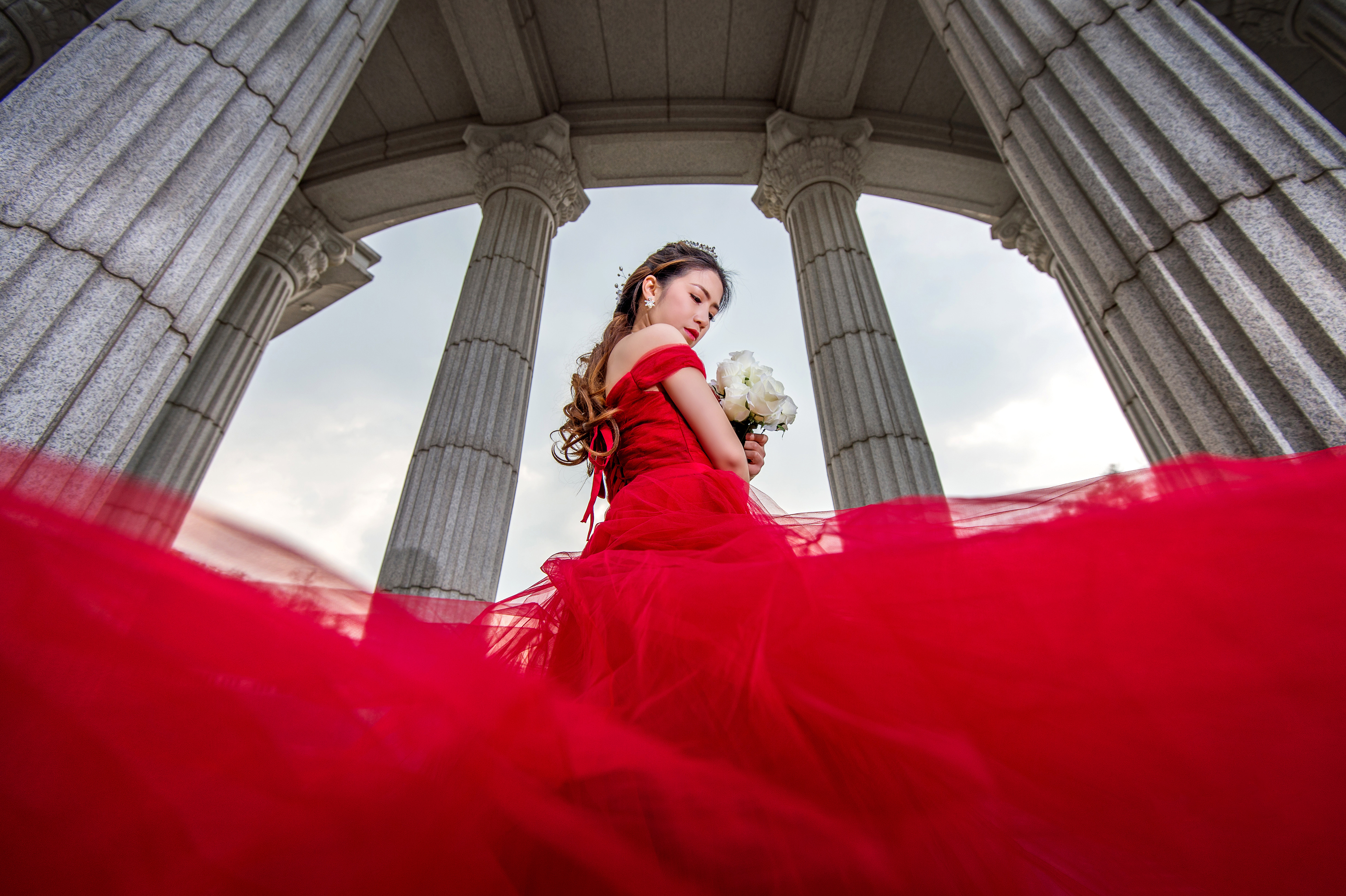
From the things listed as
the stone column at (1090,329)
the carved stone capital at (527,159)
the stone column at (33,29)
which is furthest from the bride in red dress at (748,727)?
the stone column at (33,29)

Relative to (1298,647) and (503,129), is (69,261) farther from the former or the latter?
(503,129)

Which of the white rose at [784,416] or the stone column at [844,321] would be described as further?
the stone column at [844,321]

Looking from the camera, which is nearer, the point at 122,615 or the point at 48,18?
the point at 122,615

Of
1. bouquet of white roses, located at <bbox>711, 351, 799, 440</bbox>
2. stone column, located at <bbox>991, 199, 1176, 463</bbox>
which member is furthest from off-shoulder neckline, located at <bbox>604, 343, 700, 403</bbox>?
stone column, located at <bbox>991, 199, 1176, 463</bbox>

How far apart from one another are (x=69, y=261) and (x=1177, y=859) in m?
3.15

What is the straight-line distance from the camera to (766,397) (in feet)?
6.79

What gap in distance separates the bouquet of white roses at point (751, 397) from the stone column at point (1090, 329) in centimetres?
163

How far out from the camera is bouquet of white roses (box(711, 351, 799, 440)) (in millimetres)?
2072

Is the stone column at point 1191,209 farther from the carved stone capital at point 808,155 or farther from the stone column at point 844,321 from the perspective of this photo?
the carved stone capital at point 808,155

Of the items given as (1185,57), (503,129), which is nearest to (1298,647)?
(1185,57)

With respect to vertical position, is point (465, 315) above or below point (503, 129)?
below

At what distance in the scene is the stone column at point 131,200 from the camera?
1932 millimetres

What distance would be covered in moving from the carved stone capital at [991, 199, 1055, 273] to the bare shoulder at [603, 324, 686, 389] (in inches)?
370

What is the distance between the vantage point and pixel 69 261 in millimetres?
2023
